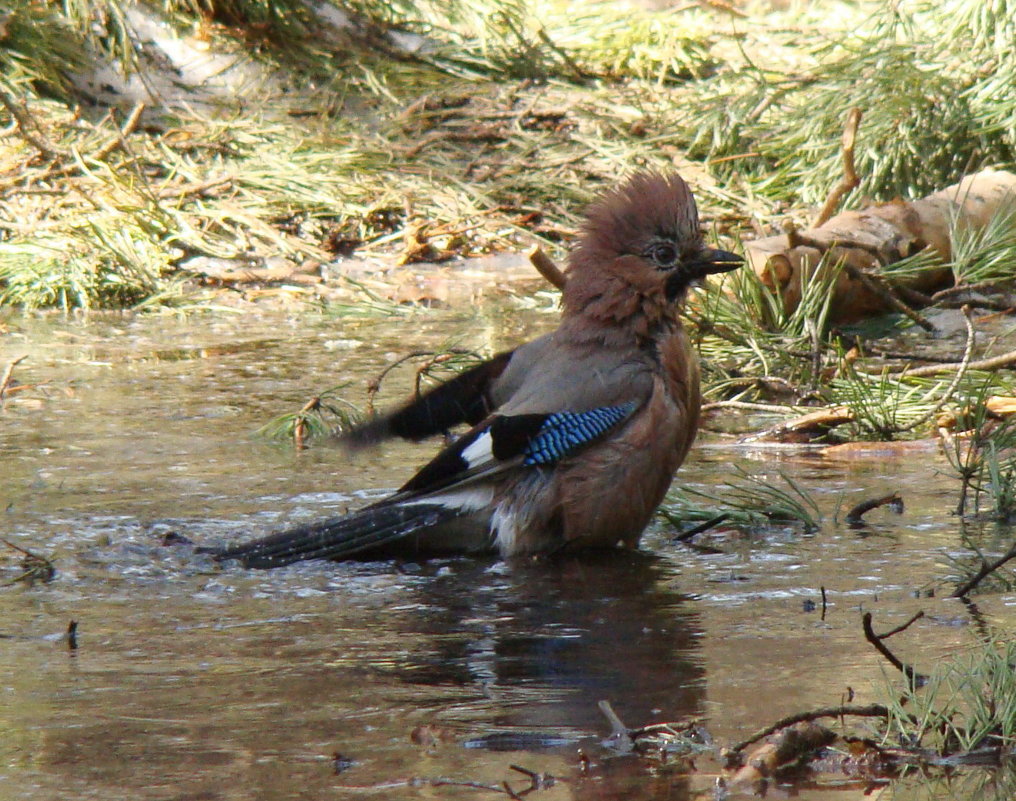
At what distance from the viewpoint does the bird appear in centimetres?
409

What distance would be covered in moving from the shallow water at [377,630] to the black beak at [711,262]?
2.28 ft

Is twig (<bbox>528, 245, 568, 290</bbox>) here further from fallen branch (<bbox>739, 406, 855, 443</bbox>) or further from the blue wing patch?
the blue wing patch

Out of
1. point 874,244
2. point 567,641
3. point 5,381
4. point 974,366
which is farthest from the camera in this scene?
point 874,244

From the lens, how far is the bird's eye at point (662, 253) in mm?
4406

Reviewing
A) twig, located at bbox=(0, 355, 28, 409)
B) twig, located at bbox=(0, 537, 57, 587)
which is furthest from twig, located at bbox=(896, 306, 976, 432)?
twig, located at bbox=(0, 355, 28, 409)

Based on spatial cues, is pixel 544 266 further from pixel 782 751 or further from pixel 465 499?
pixel 782 751

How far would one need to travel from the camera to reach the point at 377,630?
343cm

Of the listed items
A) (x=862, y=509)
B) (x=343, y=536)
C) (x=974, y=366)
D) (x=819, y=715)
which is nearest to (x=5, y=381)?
(x=343, y=536)

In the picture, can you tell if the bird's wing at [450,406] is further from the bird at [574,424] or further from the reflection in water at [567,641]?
the reflection in water at [567,641]

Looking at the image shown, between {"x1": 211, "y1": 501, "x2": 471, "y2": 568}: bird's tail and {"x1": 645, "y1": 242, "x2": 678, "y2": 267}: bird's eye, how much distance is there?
932mm

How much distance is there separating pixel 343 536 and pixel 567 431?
0.65 m

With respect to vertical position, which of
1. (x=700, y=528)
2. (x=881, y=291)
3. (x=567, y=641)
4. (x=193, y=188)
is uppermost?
(x=193, y=188)

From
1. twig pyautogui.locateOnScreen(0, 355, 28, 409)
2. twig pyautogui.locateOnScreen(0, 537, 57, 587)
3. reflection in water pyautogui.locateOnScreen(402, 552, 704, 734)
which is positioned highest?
twig pyautogui.locateOnScreen(0, 355, 28, 409)

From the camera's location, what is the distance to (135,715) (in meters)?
2.79
